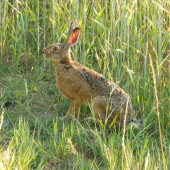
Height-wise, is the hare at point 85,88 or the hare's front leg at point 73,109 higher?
the hare at point 85,88

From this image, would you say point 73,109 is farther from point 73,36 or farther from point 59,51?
point 73,36

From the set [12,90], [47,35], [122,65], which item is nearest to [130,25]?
[122,65]

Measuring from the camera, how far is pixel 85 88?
4840 millimetres

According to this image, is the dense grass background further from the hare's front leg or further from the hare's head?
the hare's head

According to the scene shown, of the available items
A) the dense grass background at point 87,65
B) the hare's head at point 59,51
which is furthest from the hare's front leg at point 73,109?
the hare's head at point 59,51

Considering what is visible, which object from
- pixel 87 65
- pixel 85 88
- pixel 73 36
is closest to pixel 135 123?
pixel 85 88

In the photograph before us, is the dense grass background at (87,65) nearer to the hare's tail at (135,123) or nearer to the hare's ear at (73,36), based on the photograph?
the hare's tail at (135,123)

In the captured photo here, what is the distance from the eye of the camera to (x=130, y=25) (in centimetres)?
518

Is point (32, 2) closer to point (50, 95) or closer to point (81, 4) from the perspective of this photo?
point (81, 4)

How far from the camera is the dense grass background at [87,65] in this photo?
406 centimetres

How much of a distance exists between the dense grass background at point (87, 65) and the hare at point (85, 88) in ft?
0.72

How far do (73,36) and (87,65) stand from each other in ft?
1.97

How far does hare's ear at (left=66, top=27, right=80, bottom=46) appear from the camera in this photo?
16.1 ft

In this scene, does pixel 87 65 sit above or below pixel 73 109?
above
